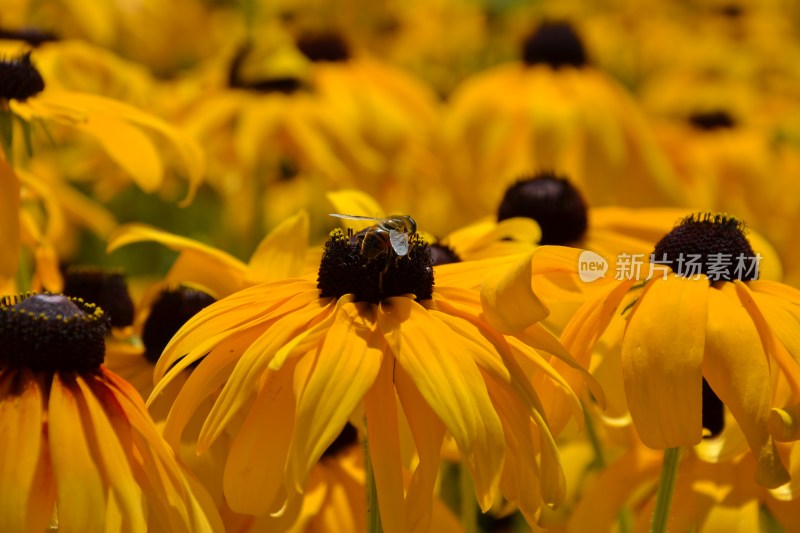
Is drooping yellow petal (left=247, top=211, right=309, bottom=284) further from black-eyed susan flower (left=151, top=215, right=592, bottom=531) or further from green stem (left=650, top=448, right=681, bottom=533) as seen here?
green stem (left=650, top=448, right=681, bottom=533)

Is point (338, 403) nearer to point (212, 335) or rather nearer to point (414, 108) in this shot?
point (212, 335)

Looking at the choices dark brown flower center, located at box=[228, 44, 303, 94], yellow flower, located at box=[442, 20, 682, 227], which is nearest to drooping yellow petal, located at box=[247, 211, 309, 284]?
yellow flower, located at box=[442, 20, 682, 227]

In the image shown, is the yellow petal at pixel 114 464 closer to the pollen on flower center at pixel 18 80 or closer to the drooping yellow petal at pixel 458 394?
the drooping yellow petal at pixel 458 394

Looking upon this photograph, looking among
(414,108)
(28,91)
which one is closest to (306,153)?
(414,108)

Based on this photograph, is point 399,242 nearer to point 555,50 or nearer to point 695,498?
point 695,498

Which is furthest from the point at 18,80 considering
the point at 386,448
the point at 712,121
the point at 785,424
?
the point at 712,121

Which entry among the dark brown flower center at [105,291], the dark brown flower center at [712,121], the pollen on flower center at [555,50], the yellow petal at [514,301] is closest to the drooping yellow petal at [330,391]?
the yellow petal at [514,301]
